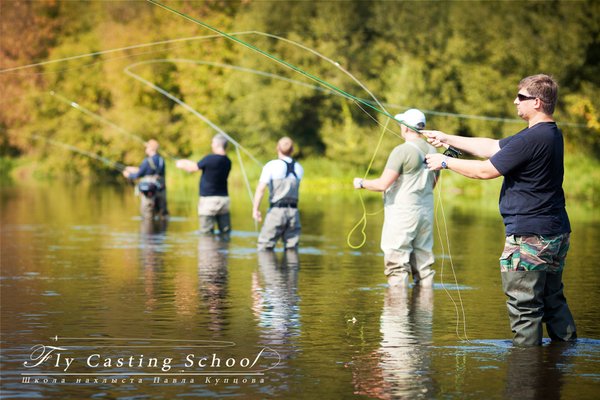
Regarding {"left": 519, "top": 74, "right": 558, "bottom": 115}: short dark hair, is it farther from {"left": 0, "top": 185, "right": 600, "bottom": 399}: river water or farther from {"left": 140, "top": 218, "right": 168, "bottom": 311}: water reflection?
{"left": 140, "top": 218, "right": 168, "bottom": 311}: water reflection

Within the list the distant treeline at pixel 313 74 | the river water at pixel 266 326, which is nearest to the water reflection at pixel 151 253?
the river water at pixel 266 326

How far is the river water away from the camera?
8320 millimetres

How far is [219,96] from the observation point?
62.6m

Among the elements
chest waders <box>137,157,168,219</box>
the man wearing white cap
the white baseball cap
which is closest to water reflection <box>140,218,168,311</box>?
chest waders <box>137,157,168,219</box>

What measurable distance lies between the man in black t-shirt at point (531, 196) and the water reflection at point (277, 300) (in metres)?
1.78

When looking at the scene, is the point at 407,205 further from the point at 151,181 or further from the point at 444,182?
the point at 444,182

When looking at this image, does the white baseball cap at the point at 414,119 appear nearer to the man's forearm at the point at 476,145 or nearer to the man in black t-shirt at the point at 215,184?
the man's forearm at the point at 476,145

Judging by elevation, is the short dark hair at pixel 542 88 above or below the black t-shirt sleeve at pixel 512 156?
above

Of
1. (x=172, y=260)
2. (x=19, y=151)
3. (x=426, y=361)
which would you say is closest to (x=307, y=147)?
(x=19, y=151)

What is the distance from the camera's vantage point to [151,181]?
25.3 m

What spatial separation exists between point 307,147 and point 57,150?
58.3 feet

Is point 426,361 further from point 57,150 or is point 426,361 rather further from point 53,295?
point 57,150

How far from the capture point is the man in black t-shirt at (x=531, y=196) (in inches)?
363

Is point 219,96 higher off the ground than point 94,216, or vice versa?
point 219,96
